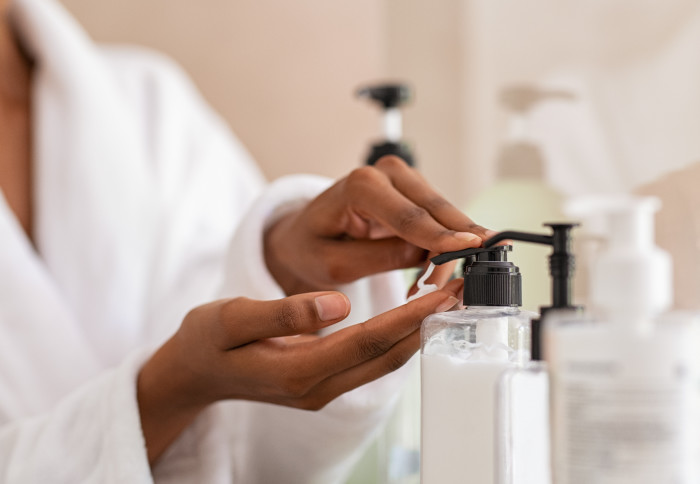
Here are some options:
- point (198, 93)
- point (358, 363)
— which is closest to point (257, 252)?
point (358, 363)

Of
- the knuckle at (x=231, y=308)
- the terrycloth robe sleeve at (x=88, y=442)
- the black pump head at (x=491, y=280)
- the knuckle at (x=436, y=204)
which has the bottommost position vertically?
the terrycloth robe sleeve at (x=88, y=442)

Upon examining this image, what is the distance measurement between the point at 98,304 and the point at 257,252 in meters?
0.28

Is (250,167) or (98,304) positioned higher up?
(250,167)

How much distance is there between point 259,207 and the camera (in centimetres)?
45

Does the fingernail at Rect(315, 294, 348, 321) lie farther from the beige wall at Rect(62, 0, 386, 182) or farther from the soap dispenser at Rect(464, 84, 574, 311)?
the beige wall at Rect(62, 0, 386, 182)

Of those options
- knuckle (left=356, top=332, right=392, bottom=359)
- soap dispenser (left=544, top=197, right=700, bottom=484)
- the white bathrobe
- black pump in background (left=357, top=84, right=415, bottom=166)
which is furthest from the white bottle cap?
black pump in background (left=357, top=84, right=415, bottom=166)

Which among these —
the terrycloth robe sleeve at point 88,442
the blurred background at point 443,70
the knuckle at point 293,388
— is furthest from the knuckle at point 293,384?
the blurred background at point 443,70

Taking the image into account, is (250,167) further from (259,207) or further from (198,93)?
(259,207)

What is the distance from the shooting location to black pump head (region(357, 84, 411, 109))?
569 mm

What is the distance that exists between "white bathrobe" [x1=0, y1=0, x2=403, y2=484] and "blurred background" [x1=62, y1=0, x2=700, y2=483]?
0.07 meters

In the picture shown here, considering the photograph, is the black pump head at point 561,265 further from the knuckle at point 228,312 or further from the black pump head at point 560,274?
the knuckle at point 228,312

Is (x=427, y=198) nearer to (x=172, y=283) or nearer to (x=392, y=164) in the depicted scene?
(x=392, y=164)

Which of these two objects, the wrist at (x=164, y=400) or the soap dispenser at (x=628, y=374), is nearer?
the soap dispenser at (x=628, y=374)

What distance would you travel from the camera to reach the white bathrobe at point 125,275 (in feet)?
1.30
